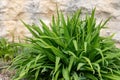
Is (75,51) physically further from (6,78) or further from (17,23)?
(17,23)

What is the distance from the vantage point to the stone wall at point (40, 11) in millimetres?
5508

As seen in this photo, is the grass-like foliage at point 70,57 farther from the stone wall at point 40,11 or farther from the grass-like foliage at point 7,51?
the stone wall at point 40,11

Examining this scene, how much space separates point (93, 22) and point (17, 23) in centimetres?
144

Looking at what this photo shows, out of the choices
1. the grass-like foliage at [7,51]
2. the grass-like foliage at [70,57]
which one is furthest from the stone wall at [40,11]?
the grass-like foliage at [70,57]

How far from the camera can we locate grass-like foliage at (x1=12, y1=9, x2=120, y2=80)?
173 inches

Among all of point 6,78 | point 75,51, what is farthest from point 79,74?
point 6,78

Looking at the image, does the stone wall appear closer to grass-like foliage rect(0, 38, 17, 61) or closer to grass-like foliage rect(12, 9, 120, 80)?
grass-like foliage rect(0, 38, 17, 61)

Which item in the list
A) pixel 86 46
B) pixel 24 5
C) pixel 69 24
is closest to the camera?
pixel 86 46

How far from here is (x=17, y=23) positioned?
5.68 m

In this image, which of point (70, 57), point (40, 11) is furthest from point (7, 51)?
point (70, 57)

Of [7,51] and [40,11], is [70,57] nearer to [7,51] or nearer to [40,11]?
[7,51]

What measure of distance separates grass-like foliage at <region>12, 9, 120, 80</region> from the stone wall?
0.79 metres

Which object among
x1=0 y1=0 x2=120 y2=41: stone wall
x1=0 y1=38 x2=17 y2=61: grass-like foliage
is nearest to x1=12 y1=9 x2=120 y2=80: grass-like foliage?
x1=0 y1=38 x2=17 y2=61: grass-like foliage

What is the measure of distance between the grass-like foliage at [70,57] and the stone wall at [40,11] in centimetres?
79
